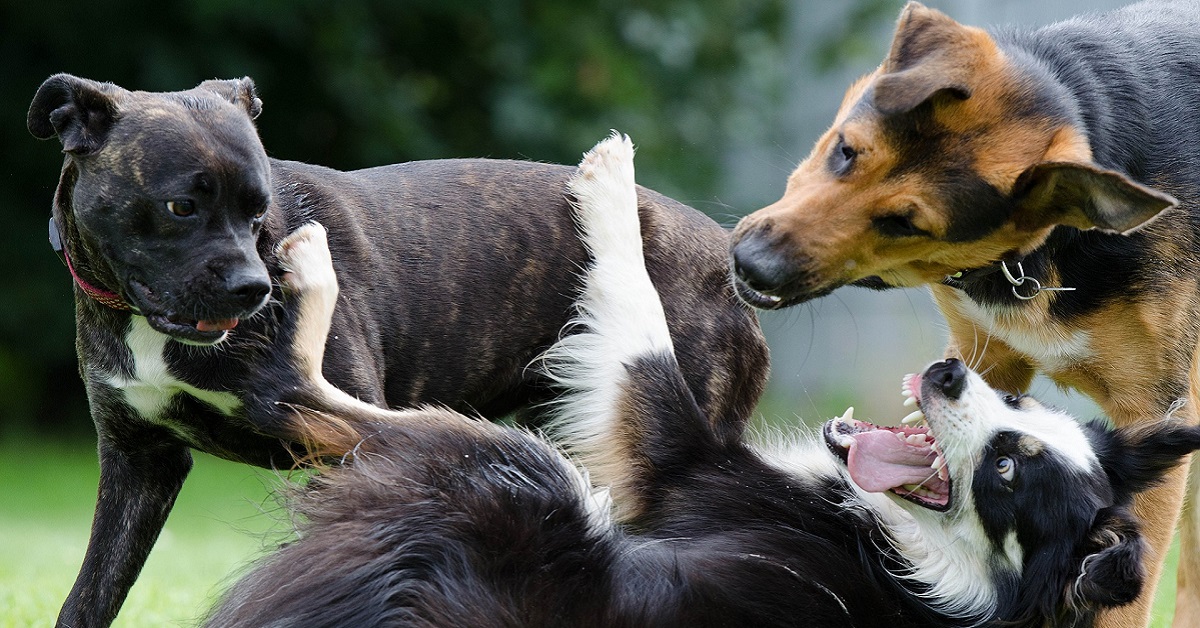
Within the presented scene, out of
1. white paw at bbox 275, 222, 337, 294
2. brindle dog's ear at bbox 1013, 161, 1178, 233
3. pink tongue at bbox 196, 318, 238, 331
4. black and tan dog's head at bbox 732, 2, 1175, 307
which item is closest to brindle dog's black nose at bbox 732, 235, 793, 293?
black and tan dog's head at bbox 732, 2, 1175, 307

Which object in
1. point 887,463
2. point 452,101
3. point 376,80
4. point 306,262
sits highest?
point 306,262

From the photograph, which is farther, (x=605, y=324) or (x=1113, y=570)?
(x=605, y=324)

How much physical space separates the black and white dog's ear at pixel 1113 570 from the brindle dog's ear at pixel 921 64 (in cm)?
128

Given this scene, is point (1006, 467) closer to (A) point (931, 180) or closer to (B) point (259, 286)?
(A) point (931, 180)

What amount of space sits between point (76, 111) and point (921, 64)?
2.40 metres

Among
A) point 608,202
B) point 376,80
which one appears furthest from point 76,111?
point 376,80

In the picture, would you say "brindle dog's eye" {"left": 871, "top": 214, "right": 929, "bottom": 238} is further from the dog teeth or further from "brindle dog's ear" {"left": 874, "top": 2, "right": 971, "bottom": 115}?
the dog teeth

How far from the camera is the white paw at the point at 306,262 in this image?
3.74 metres

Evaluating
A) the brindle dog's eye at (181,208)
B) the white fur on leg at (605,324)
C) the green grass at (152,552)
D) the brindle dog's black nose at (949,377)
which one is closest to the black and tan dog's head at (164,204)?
the brindle dog's eye at (181,208)

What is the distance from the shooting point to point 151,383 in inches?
143

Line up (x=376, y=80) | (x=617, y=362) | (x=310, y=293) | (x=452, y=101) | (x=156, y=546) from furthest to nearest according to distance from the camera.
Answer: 1. (x=452, y=101)
2. (x=376, y=80)
3. (x=156, y=546)
4. (x=617, y=362)
5. (x=310, y=293)

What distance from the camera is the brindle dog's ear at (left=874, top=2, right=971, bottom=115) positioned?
3514 millimetres

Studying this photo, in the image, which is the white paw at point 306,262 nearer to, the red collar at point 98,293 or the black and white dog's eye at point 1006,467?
the red collar at point 98,293

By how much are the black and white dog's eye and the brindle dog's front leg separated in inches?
96.3
